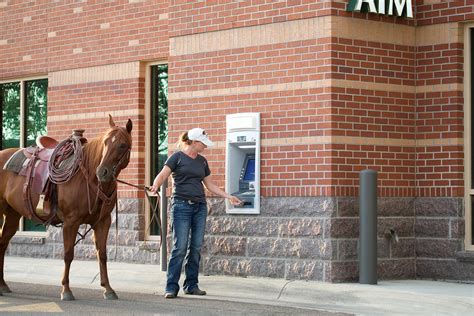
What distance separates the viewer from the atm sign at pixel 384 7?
541 inches

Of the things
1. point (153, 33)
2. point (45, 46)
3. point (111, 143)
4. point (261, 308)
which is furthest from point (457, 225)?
point (45, 46)

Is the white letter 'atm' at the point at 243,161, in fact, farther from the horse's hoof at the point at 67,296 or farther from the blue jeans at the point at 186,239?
the horse's hoof at the point at 67,296

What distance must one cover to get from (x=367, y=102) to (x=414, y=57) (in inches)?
42.2

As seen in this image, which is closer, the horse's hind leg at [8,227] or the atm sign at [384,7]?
the atm sign at [384,7]

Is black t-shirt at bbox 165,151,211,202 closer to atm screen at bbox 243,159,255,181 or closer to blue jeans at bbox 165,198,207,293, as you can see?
blue jeans at bbox 165,198,207,293

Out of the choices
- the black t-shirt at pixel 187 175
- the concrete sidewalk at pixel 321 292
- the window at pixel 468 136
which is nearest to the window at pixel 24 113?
the concrete sidewalk at pixel 321 292

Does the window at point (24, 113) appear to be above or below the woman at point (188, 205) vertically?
above

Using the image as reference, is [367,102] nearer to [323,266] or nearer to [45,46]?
[323,266]

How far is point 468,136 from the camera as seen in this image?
14289 mm

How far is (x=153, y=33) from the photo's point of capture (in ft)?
56.9

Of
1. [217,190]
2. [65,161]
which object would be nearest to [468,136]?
[217,190]

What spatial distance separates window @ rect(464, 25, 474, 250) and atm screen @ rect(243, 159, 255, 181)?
2.68 metres

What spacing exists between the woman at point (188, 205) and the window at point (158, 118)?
3812 mm

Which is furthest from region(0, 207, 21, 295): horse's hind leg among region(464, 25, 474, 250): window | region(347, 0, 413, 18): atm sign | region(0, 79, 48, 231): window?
region(464, 25, 474, 250): window
